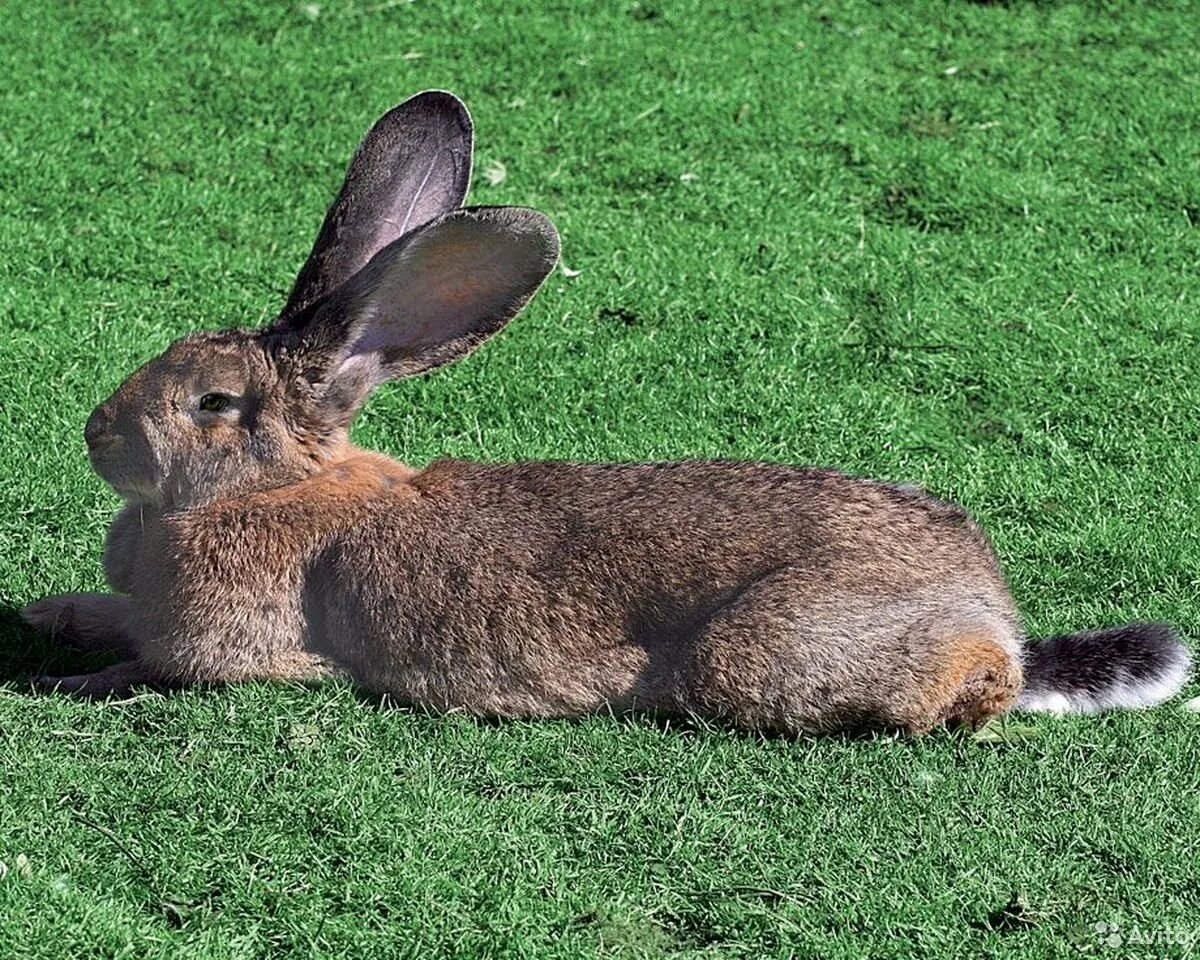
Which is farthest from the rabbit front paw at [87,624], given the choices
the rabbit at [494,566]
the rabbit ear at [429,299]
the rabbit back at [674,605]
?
the rabbit ear at [429,299]

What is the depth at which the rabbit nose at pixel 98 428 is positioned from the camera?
16.1 feet

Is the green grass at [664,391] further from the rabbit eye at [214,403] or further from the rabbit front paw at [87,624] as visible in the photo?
the rabbit eye at [214,403]

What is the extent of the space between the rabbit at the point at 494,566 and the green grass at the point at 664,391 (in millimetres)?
123

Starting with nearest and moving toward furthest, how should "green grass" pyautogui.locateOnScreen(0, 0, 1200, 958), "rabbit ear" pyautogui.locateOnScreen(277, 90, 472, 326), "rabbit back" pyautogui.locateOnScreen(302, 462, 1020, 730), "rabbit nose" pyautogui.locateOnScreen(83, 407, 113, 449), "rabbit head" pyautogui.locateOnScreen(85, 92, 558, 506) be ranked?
"green grass" pyautogui.locateOnScreen(0, 0, 1200, 958), "rabbit back" pyautogui.locateOnScreen(302, 462, 1020, 730), "rabbit head" pyautogui.locateOnScreen(85, 92, 558, 506), "rabbit nose" pyautogui.locateOnScreen(83, 407, 113, 449), "rabbit ear" pyautogui.locateOnScreen(277, 90, 472, 326)

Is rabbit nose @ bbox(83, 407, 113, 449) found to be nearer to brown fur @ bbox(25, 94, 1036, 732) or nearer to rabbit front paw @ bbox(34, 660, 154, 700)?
brown fur @ bbox(25, 94, 1036, 732)

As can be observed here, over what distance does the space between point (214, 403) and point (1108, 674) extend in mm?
2550

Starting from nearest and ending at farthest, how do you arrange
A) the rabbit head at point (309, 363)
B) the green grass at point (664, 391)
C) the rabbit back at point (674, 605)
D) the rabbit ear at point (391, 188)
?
the green grass at point (664, 391), the rabbit back at point (674, 605), the rabbit head at point (309, 363), the rabbit ear at point (391, 188)

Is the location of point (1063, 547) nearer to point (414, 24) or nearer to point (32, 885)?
point (32, 885)

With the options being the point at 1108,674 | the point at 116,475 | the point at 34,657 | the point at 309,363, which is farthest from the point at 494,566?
the point at 1108,674

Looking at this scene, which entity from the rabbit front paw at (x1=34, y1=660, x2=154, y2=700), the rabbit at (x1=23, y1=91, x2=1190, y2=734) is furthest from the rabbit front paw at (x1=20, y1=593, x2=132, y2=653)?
the rabbit front paw at (x1=34, y1=660, x2=154, y2=700)

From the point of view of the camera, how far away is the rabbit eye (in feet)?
15.9

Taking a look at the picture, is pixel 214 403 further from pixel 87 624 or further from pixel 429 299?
pixel 87 624

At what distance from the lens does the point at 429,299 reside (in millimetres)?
4863

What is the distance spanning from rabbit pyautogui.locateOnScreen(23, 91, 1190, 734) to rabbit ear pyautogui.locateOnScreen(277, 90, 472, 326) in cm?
2
